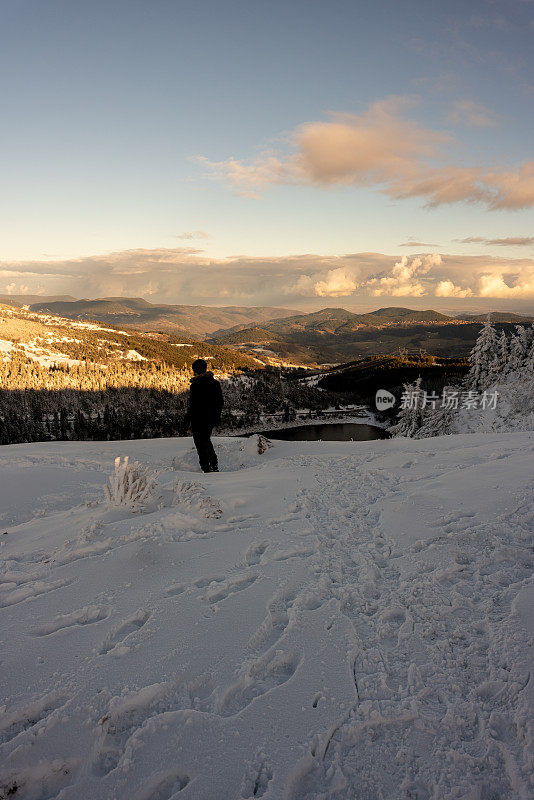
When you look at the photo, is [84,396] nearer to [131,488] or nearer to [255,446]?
[255,446]

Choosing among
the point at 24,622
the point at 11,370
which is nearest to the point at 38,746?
the point at 24,622

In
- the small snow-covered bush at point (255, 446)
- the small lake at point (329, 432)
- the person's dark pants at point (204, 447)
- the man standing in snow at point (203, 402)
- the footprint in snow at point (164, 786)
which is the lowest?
the small lake at point (329, 432)

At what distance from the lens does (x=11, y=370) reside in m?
140

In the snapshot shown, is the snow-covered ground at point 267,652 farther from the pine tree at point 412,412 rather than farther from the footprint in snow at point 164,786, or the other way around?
the pine tree at point 412,412

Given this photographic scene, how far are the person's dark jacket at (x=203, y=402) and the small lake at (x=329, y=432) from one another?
89.8m

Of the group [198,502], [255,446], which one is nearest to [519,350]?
[255,446]

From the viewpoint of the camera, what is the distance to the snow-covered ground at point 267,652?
2.03 m

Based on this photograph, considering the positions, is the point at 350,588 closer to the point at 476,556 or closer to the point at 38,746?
the point at 476,556

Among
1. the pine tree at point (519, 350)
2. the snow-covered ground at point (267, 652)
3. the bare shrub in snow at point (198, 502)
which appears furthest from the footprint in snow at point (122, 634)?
the pine tree at point (519, 350)

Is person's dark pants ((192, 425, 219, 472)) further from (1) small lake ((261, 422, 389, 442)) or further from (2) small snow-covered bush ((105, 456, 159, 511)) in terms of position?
(1) small lake ((261, 422, 389, 442))

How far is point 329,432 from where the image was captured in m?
110

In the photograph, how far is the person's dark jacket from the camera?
1029 centimetres

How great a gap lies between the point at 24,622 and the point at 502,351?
45.1 metres

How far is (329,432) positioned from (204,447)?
10174 centimetres
